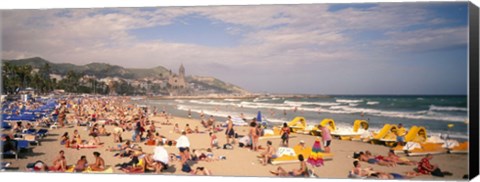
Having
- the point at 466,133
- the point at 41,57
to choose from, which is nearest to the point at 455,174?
Result: the point at 466,133

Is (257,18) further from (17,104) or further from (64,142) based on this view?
(17,104)

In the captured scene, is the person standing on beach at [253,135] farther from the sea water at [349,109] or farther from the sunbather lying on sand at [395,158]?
the sunbather lying on sand at [395,158]

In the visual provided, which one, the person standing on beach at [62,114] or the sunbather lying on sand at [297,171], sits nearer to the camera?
the sunbather lying on sand at [297,171]

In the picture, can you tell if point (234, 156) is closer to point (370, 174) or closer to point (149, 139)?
point (149, 139)

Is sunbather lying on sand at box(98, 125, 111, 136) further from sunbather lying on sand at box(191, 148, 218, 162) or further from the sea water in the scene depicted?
sunbather lying on sand at box(191, 148, 218, 162)

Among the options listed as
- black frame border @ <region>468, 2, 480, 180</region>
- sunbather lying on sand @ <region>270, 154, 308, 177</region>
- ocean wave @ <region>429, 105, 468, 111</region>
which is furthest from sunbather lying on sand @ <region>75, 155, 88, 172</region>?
black frame border @ <region>468, 2, 480, 180</region>

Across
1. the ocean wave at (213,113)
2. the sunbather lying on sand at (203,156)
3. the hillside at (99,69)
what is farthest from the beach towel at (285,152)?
the hillside at (99,69)

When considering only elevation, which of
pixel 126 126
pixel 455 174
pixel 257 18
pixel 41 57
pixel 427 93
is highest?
pixel 257 18

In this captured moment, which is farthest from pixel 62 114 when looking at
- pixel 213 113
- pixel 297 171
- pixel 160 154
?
pixel 297 171
